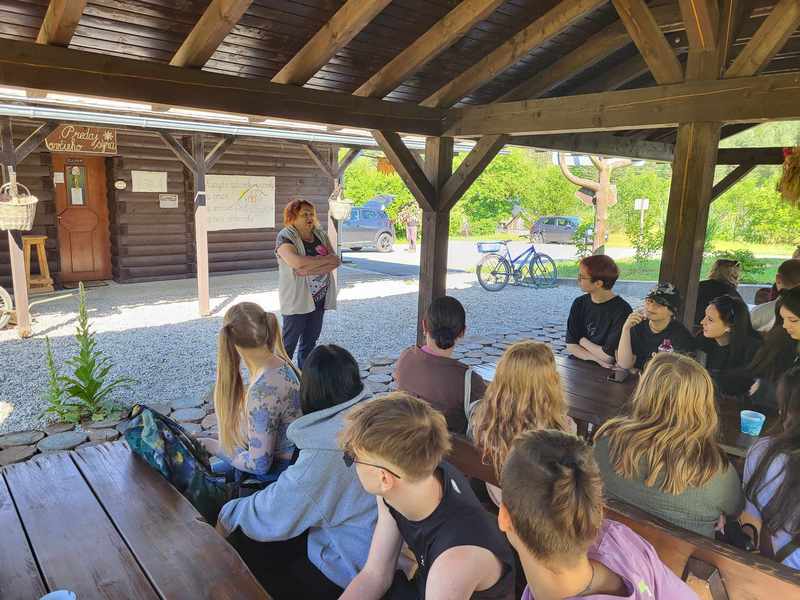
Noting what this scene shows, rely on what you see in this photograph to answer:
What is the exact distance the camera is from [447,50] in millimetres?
4914

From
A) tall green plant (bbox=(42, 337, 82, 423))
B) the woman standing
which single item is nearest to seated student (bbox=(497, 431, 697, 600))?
the woman standing

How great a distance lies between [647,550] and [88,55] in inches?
149

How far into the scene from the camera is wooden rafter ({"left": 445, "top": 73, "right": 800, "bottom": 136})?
3.58m

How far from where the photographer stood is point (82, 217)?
10266mm

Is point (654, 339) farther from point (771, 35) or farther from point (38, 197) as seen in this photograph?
point (38, 197)

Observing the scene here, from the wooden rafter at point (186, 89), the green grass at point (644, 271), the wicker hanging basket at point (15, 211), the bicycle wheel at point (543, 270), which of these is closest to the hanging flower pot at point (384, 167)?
the green grass at point (644, 271)

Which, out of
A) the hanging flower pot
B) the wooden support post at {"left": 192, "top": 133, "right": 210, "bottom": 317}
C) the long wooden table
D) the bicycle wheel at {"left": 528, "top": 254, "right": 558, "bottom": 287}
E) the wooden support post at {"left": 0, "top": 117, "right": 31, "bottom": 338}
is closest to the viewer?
the long wooden table

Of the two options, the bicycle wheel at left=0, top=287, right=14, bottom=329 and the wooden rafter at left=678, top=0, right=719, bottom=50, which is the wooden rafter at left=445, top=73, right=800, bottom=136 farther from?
the bicycle wheel at left=0, top=287, right=14, bottom=329

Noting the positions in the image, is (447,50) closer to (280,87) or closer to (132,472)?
(280,87)

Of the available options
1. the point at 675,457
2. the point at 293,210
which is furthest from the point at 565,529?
the point at 293,210

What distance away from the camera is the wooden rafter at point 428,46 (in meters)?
4.07

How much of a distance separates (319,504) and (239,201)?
1079 cm

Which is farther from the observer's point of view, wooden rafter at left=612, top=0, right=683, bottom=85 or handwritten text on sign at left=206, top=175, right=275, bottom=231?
handwritten text on sign at left=206, top=175, right=275, bottom=231

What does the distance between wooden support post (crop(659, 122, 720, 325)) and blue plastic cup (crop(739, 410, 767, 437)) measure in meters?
1.41
